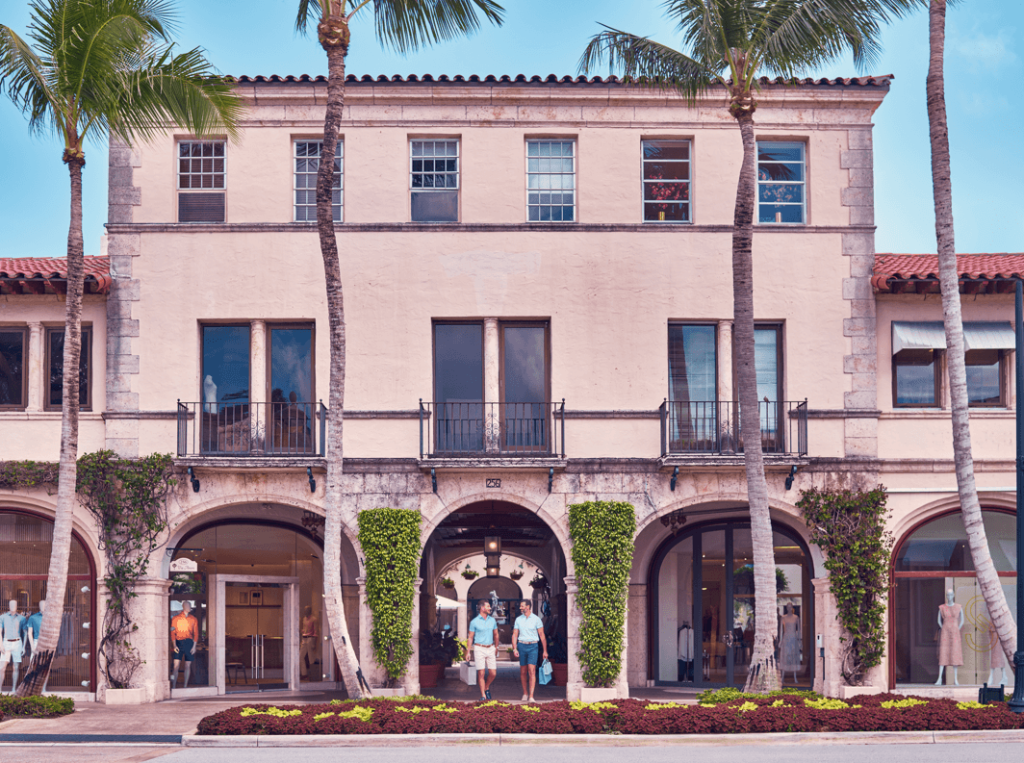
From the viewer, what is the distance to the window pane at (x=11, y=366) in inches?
808

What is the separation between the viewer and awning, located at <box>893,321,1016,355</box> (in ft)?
66.4

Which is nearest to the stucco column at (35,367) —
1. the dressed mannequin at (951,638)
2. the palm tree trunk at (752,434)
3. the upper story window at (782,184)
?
the palm tree trunk at (752,434)

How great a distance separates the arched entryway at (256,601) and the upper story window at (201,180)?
5539 mm

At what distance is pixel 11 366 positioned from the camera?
20.6m

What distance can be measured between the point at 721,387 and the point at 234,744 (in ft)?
33.4

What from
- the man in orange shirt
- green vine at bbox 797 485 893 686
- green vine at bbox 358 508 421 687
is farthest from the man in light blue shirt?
the man in orange shirt

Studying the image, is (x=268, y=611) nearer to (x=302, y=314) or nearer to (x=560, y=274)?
(x=302, y=314)

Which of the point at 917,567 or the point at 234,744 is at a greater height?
the point at 917,567

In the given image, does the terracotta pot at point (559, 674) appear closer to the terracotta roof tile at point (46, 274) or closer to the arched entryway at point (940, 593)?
the arched entryway at point (940, 593)

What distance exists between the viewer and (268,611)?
882 inches

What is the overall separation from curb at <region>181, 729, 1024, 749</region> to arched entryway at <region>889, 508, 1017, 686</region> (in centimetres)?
570

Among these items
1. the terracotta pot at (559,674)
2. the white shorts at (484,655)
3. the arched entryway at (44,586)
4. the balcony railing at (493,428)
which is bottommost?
the terracotta pot at (559,674)

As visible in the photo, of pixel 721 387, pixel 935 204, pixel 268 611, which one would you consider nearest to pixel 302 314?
pixel 268 611

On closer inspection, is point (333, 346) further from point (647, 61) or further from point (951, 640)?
point (951, 640)
